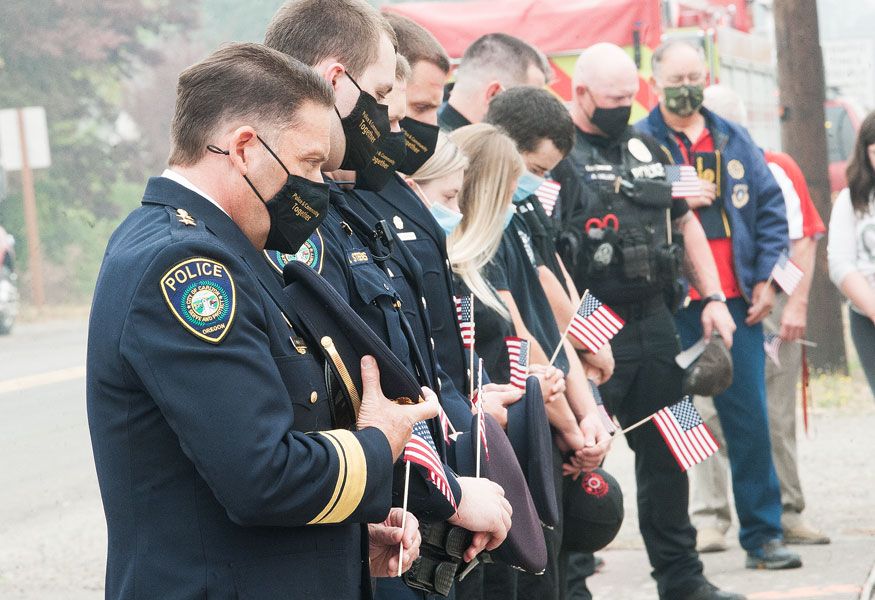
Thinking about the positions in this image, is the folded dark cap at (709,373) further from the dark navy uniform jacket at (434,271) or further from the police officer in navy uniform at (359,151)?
the police officer in navy uniform at (359,151)

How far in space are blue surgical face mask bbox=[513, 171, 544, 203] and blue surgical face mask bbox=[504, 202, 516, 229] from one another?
8 cm

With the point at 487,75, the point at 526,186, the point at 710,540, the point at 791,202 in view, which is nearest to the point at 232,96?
the point at 526,186

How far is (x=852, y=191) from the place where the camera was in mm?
6625

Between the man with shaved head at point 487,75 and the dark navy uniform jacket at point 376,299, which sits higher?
the man with shaved head at point 487,75

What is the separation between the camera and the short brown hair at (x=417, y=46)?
419 centimetres

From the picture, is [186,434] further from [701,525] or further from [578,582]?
[701,525]

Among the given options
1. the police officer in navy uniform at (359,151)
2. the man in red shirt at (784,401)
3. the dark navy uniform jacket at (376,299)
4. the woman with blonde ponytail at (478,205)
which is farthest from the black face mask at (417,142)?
the man in red shirt at (784,401)

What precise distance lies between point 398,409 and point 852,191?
4.69 meters

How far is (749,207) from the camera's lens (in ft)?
20.6

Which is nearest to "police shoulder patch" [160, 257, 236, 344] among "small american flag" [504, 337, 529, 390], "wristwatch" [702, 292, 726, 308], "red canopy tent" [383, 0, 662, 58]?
"small american flag" [504, 337, 529, 390]

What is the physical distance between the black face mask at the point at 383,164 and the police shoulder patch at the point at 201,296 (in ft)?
3.48

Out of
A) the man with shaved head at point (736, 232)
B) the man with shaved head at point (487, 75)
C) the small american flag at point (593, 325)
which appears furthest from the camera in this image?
the man with shaved head at point (736, 232)

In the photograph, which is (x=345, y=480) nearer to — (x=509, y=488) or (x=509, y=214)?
(x=509, y=488)

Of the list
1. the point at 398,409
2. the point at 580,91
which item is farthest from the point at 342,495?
the point at 580,91
